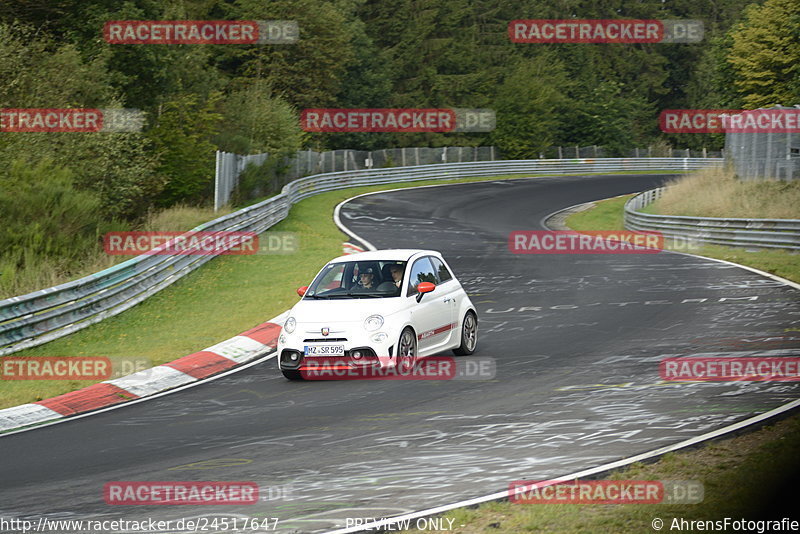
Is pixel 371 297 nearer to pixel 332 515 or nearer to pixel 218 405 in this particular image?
pixel 218 405

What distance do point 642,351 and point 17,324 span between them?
30.9ft

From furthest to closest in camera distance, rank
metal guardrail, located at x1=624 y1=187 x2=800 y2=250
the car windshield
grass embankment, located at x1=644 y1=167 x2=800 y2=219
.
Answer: grass embankment, located at x1=644 y1=167 x2=800 y2=219
metal guardrail, located at x1=624 y1=187 x2=800 y2=250
the car windshield

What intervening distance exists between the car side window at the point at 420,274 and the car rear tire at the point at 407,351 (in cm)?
62

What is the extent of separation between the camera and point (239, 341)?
1584 cm

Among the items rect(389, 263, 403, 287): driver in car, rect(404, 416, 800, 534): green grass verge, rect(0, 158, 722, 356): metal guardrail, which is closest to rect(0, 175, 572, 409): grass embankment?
rect(0, 158, 722, 356): metal guardrail

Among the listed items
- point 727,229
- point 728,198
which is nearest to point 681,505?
point 727,229

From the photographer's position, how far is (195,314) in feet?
61.8

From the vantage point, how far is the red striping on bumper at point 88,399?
470 inches

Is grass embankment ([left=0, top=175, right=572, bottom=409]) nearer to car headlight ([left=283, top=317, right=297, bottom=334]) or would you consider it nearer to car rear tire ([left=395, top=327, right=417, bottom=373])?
car headlight ([left=283, top=317, right=297, bottom=334])

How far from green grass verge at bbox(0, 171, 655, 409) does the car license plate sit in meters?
3.17

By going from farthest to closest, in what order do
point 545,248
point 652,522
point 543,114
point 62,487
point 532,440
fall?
point 543,114
point 545,248
point 532,440
point 62,487
point 652,522

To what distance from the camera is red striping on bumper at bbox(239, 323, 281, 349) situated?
1595cm

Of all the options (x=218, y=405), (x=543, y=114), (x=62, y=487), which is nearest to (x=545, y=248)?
(x=218, y=405)

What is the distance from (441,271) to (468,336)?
3.37 ft
